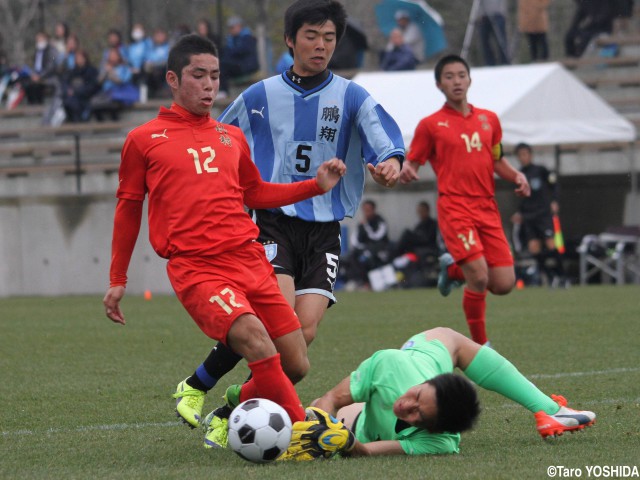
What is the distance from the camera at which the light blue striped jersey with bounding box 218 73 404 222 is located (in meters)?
6.55

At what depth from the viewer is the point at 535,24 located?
22125mm

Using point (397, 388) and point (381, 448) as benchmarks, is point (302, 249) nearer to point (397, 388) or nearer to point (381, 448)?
point (397, 388)

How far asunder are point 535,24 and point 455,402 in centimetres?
1780

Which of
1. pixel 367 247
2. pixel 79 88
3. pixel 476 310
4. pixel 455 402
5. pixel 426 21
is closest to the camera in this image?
pixel 455 402

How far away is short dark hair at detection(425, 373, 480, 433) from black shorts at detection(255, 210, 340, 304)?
4.24 ft

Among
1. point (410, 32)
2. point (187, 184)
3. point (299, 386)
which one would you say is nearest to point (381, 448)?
point (187, 184)

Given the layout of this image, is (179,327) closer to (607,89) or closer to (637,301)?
(637,301)

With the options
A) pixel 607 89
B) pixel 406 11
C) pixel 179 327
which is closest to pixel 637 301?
pixel 179 327

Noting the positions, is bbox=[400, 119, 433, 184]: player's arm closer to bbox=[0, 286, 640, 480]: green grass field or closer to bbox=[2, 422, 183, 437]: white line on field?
bbox=[0, 286, 640, 480]: green grass field

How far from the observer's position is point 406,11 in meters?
22.8

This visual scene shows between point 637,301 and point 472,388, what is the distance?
9.93 metres

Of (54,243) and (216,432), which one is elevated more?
(216,432)

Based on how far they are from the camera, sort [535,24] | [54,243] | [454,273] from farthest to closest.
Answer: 1. [535,24]
2. [54,243]
3. [454,273]

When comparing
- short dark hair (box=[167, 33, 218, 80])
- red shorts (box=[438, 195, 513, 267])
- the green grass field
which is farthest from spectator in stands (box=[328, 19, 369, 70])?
short dark hair (box=[167, 33, 218, 80])
